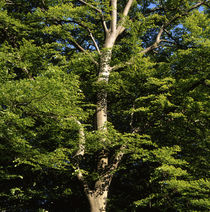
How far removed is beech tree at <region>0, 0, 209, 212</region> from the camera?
6.25 meters

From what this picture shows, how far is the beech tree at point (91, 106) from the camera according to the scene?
20.5 feet

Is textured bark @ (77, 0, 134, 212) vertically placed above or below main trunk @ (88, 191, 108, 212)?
above

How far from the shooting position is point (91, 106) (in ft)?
32.2

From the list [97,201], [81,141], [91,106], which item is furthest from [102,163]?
[91,106]

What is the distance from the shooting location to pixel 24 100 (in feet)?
19.6

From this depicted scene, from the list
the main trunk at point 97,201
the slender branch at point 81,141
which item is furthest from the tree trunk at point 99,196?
the slender branch at point 81,141

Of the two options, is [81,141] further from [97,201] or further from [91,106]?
[91,106]

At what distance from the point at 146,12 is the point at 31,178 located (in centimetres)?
1144

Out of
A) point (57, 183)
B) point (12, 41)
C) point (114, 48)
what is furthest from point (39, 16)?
point (57, 183)

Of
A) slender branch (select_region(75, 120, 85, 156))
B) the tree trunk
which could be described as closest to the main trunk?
the tree trunk

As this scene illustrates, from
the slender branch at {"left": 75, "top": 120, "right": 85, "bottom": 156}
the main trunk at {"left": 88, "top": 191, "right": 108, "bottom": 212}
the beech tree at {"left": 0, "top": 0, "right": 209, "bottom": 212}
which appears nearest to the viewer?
the beech tree at {"left": 0, "top": 0, "right": 209, "bottom": 212}

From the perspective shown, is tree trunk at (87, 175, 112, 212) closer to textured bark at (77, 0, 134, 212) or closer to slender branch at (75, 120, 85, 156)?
textured bark at (77, 0, 134, 212)

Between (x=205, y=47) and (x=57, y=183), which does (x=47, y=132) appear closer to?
(x=57, y=183)

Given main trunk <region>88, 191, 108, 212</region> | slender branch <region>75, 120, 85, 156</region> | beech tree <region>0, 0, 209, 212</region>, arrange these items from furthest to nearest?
main trunk <region>88, 191, 108, 212</region> → slender branch <region>75, 120, 85, 156</region> → beech tree <region>0, 0, 209, 212</region>
